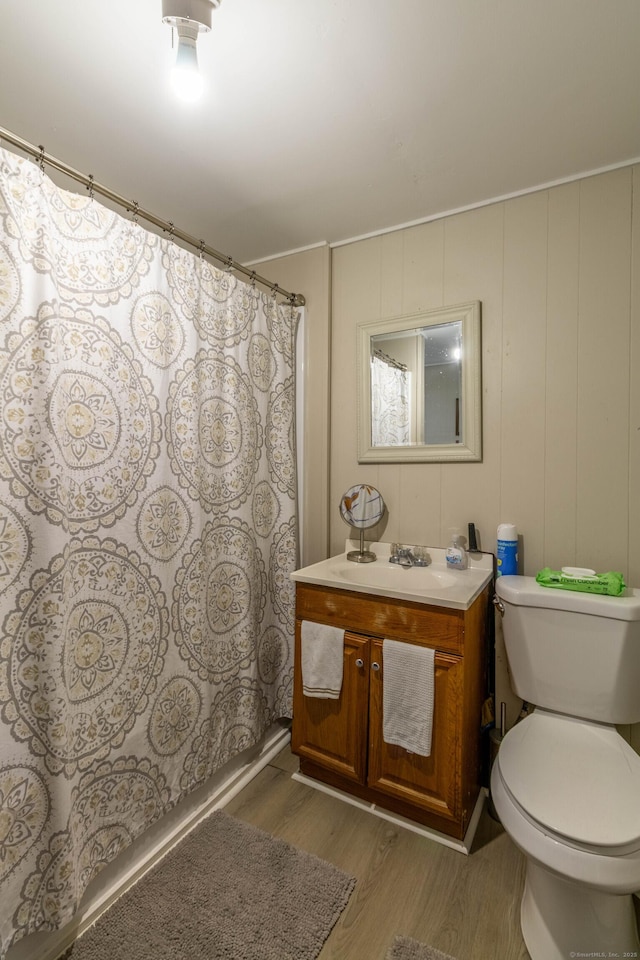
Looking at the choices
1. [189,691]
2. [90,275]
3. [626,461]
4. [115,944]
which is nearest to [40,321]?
[90,275]

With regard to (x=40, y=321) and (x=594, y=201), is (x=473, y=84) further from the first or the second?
(x=40, y=321)

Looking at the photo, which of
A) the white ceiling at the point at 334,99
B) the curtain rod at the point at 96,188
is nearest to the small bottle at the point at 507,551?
the white ceiling at the point at 334,99

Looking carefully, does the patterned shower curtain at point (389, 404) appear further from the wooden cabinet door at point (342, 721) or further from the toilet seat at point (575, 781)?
the toilet seat at point (575, 781)

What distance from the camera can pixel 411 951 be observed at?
1083mm

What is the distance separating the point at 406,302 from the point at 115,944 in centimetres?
234

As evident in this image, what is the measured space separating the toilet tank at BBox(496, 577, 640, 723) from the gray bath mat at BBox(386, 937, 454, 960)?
704 mm

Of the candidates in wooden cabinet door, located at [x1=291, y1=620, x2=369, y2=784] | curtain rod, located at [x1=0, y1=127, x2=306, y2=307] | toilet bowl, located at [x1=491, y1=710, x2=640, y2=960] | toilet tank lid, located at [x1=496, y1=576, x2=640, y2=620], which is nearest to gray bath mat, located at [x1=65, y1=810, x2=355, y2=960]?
wooden cabinet door, located at [x1=291, y1=620, x2=369, y2=784]

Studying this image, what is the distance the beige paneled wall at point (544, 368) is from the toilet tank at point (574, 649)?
284 millimetres

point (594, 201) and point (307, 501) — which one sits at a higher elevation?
point (594, 201)

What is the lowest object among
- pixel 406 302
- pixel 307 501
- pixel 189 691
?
pixel 189 691

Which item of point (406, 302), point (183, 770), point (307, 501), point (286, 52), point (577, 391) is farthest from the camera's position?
point (307, 501)

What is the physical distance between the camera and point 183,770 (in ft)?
4.76

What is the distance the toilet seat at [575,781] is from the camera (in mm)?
936

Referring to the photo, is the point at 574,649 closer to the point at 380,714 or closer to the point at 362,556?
the point at 380,714
